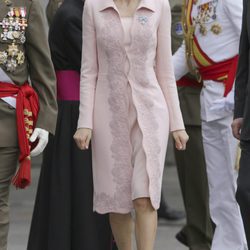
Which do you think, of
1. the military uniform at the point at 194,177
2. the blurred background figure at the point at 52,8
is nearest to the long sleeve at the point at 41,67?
the blurred background figure at the point at 52,8

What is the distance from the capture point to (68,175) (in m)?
6.47

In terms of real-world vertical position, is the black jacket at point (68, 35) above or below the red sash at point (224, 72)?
above

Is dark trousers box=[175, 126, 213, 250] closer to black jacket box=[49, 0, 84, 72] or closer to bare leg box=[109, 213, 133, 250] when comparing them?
black jacket box=[49, 0, 84, 72]

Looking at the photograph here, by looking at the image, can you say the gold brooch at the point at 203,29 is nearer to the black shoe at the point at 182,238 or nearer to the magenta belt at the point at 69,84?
the magenta belt at the point at 69,84

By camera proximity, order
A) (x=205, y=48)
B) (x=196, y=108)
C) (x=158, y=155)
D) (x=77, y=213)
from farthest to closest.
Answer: (x=196, y=108) < (x=205, y=48) < (x=77, y=213) < (x=158, y=155)

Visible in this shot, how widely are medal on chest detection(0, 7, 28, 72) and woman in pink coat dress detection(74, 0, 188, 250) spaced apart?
0.35 meters

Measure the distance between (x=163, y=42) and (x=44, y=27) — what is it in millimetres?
637

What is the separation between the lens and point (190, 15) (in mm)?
7125

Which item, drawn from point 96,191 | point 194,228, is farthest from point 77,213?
point 194,228

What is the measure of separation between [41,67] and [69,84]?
0.75m

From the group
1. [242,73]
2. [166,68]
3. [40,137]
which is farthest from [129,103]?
[242,73]

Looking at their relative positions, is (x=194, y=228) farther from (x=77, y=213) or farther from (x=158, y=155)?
(x=158, y=155)

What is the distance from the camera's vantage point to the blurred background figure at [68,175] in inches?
253

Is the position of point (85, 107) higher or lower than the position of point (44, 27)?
lower
